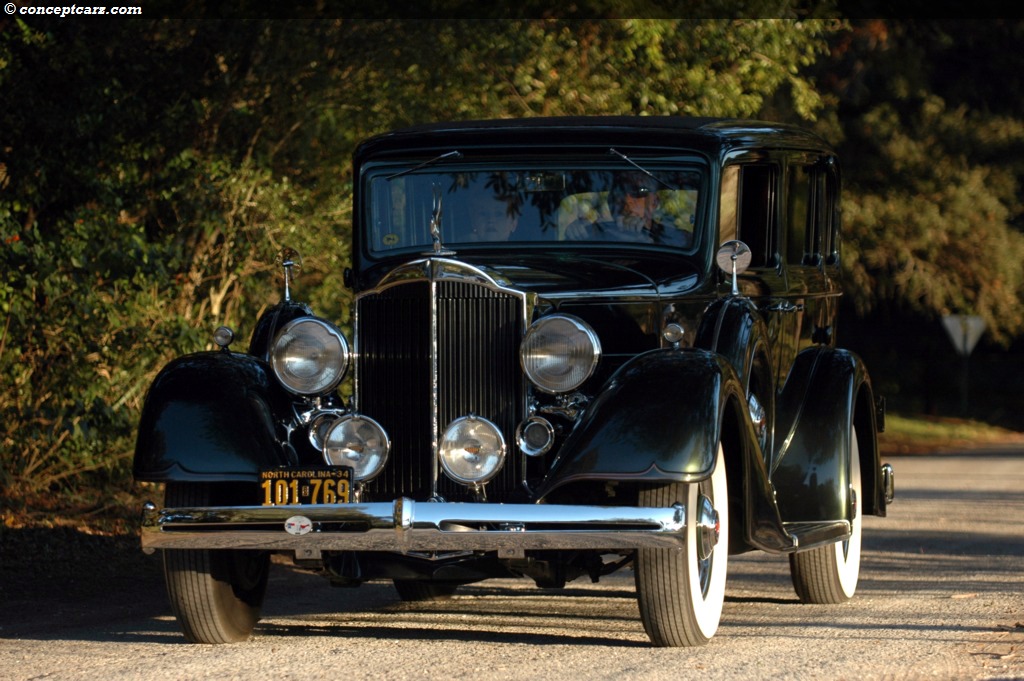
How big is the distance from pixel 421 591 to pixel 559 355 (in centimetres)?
230

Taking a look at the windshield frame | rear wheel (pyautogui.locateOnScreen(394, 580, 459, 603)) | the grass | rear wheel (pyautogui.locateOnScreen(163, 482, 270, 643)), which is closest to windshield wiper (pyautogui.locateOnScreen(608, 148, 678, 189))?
the windshield frame

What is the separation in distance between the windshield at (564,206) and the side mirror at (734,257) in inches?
16.0

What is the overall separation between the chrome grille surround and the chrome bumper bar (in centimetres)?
57

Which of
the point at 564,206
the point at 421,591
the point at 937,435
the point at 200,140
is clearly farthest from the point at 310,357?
the point at 937,435

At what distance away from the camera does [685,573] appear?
6.00 metres

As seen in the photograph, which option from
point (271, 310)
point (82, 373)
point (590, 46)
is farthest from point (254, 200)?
point (271, 310)

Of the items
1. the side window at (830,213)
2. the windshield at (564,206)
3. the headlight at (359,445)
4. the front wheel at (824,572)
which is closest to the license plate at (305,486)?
the headlight at (359,445)

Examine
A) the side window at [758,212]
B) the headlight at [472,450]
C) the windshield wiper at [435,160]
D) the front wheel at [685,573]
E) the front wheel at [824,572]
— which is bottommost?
the front wheel at [824,572]

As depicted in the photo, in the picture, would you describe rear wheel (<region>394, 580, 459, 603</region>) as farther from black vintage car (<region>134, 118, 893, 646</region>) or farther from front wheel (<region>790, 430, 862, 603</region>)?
front wheel (<region>790, 430, 862, 603</region>)

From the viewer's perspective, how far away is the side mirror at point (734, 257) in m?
6.82

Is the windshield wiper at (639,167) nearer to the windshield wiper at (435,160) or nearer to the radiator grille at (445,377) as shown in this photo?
the windshield wiper at (435,160)

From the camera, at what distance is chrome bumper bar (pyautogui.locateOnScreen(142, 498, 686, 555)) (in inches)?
225

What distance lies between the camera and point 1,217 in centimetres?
1029

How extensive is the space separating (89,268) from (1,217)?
794 millimetres
